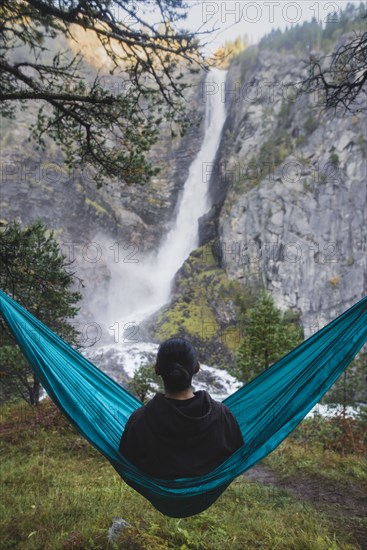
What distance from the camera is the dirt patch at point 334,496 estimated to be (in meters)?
2.65

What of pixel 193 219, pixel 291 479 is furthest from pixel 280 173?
pixel 291 479

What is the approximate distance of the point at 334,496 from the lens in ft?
11.8

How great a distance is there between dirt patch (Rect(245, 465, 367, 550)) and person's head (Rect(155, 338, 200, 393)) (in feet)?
6.23

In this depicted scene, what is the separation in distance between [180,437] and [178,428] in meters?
0.05

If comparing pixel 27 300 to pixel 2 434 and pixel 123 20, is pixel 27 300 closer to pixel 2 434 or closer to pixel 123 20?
pixel 2 434

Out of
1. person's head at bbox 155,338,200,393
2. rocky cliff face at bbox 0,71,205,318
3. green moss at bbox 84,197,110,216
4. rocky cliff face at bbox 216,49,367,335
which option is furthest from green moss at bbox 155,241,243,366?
person's head at bbox 155,338,200,393

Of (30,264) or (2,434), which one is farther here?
(2,434)

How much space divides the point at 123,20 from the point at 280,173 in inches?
816

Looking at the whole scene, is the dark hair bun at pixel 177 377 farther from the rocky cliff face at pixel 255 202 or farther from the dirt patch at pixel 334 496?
the rocky cliff face at pixel 255 202

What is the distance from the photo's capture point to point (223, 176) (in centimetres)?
2578

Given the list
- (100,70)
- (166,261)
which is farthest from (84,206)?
(100,70)

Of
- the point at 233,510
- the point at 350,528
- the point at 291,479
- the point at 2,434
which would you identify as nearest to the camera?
the point at 350,528

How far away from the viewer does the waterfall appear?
2473cm

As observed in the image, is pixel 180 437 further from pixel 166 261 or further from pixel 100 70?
pixel 166 261
